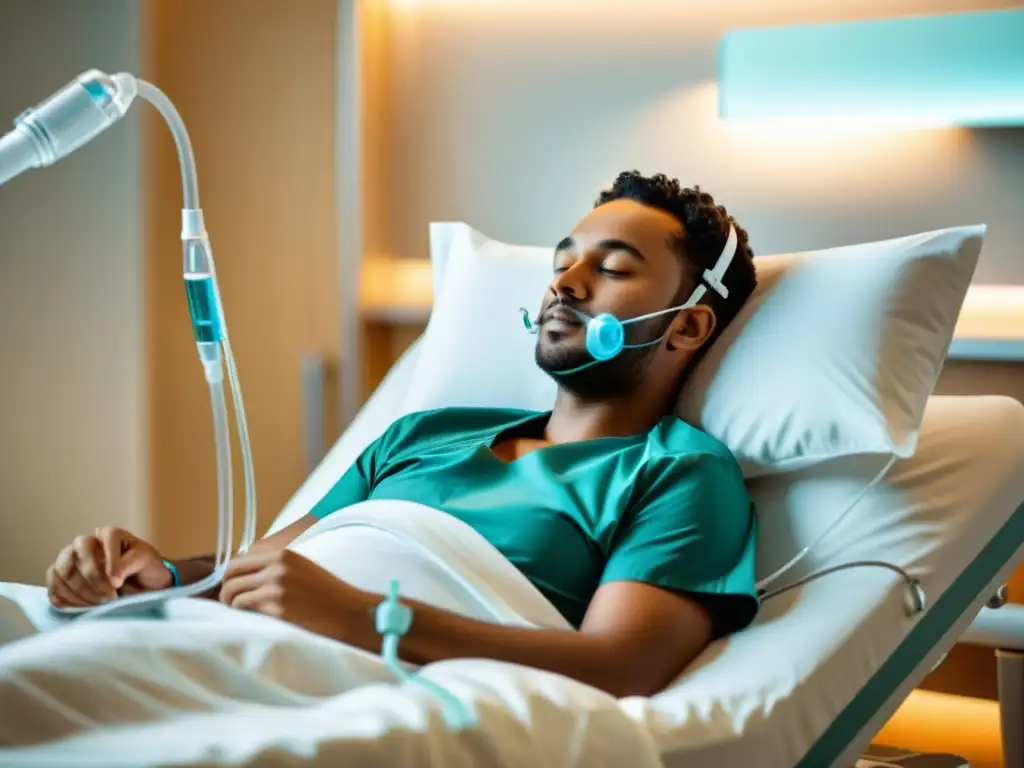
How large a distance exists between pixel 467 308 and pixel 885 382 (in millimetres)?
714

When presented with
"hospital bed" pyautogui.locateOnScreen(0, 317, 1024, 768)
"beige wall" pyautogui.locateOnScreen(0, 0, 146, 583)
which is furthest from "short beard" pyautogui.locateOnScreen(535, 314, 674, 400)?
"beige wall" pyautogui.locateOnScreen(0, 0, 146, 583)

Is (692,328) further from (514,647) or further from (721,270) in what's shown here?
(514,647)

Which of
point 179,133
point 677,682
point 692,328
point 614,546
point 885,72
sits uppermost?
point 885,72

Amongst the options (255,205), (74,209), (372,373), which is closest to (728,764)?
(372,373)

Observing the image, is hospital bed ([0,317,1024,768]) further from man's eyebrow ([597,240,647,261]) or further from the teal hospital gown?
man's eyebrow ([597,240,647,261])

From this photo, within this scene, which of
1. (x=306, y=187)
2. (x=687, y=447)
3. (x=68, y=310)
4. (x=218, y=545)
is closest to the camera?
(x=218, y=545)

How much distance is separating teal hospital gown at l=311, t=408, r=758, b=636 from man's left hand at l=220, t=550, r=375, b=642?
9.8 inches

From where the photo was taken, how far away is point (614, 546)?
1.47 metres

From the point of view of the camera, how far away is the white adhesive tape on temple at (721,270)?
1.76 metres

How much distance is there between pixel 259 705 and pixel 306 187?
1.76m

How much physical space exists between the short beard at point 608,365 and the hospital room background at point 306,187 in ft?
2.31

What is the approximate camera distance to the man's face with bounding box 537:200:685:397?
5.58 ft

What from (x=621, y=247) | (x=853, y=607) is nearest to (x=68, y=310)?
(x=621, y=247)

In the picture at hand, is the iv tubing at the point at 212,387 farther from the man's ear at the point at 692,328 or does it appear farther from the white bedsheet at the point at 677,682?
the man's ear at the point at 692,328
